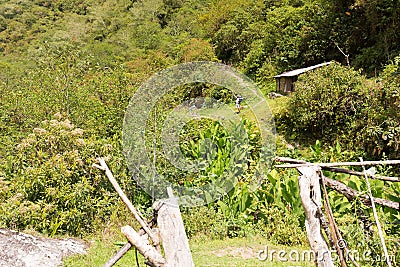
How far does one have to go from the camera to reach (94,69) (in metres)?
8.81

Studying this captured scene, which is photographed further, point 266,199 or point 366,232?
point 266,199

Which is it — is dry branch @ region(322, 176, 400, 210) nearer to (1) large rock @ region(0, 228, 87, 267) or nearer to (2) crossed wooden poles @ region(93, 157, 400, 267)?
(2) crossed wooden poles @ region(93, 157, 400, 267)

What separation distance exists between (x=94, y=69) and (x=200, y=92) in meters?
4.58

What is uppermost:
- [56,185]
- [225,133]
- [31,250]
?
[225,133]

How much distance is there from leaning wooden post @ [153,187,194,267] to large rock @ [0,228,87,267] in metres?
3.01

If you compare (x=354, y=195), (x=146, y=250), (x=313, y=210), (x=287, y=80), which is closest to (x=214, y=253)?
(x=354, y=195)

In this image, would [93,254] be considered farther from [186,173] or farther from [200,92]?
[200,92]

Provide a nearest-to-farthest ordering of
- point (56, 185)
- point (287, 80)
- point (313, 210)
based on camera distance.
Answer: point (313, 210)
point (56, 185)
point (287, 80)

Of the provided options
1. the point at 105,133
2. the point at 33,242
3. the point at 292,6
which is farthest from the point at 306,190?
the point at 292,6

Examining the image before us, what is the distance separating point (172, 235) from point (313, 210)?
35.1 inches

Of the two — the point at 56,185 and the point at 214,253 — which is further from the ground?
the point at 56,185

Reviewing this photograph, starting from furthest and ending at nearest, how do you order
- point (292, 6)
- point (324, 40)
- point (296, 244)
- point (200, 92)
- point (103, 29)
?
point (103, 29) → point (292, 6) → point (324, 40) → point (200, 92) → point (296, 244)

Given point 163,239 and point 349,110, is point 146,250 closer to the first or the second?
point 163,239

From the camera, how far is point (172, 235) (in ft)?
6.01
